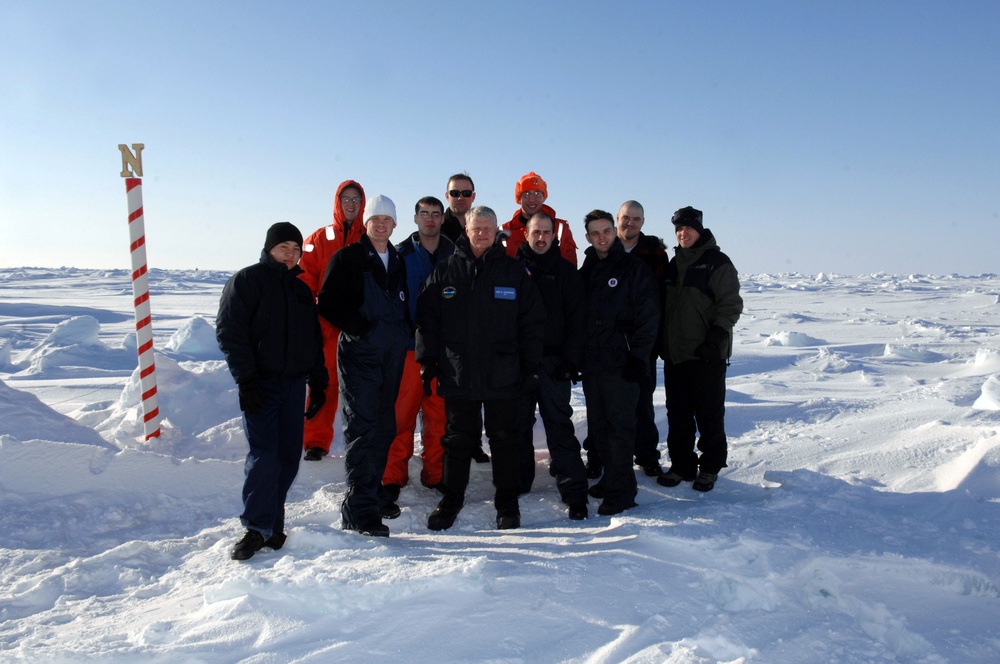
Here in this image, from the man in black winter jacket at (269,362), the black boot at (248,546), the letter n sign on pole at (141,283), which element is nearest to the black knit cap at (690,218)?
the man in black winter jacket at (269,362)

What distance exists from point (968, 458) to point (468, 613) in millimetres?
3585

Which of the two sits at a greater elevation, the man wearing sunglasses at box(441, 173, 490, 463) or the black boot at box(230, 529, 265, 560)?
the man wearing sunglasses at box(441, 173, 490, 463)

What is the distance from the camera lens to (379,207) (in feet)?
12.0

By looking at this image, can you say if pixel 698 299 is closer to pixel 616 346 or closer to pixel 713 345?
pixel 713 345

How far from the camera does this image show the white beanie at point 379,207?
3641mm

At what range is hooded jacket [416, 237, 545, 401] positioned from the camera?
3514 mm

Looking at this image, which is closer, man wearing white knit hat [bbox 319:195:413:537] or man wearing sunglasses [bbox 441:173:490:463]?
man wearing white knit hat [bbox 319:195:413:537]

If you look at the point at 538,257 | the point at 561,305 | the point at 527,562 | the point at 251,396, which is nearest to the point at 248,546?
the point at 251,396

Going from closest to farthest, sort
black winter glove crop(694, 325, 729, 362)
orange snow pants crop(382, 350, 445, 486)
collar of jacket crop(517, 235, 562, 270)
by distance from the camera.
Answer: collar of jacket crop(517, 235, 562, 270)
black winter glove crop(694, 325, 729, 362)
orange snow pants crop(382, 350, 445, 486)

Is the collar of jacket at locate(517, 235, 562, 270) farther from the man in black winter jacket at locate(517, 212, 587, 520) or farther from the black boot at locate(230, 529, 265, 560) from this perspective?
the black boot at locate(230, 529, 265, 560)

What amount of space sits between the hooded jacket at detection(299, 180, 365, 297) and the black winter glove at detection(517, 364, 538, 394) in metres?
1.80

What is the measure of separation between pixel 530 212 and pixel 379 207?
1294mm

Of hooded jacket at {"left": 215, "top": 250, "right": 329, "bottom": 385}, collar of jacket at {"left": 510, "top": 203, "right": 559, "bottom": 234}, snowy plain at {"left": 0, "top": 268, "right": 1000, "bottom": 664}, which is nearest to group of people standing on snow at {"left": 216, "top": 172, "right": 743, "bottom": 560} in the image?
hooded jacket at {"left": 215, "top": 250, "right": 329, "bottom": 385}

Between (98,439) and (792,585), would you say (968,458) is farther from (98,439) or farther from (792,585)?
(98,439)
